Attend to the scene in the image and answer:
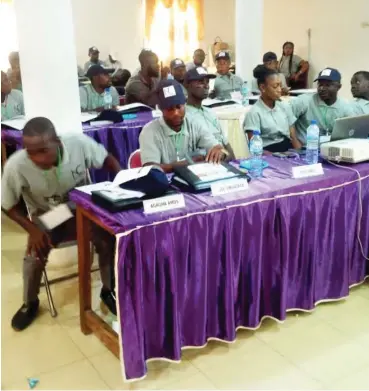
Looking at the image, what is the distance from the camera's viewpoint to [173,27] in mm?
9969

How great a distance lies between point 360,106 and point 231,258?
2151 millimetres

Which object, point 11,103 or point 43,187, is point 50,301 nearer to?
point 43,187

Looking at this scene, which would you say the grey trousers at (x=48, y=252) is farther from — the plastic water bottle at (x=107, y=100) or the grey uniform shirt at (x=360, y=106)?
the plastic water bottle at (x=107, y=100)

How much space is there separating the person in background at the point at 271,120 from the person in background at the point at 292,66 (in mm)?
5565

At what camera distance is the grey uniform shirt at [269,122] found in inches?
136

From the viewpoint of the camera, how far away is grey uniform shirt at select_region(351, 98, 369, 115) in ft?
12.3

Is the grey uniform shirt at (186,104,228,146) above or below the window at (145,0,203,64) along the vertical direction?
below

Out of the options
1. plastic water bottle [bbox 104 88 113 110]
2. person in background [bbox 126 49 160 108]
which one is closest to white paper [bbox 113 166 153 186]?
plastic water bottle [bbox 104 88 113 110]

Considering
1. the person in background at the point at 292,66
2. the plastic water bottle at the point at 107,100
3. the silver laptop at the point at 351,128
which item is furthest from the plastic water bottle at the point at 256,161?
the person in background at the point at 292,66

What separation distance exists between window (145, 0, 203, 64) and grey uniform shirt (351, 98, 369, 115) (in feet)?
21.1

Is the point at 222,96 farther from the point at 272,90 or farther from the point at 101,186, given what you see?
the point at 101,186

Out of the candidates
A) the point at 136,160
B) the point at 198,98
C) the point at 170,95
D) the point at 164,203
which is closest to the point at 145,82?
the point at 198,98

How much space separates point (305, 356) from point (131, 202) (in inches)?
41.0

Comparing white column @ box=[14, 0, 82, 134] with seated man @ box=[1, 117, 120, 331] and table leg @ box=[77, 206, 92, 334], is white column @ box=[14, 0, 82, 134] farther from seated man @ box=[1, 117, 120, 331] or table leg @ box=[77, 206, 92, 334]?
table leg @ box=[77, 206, 92, 334]
